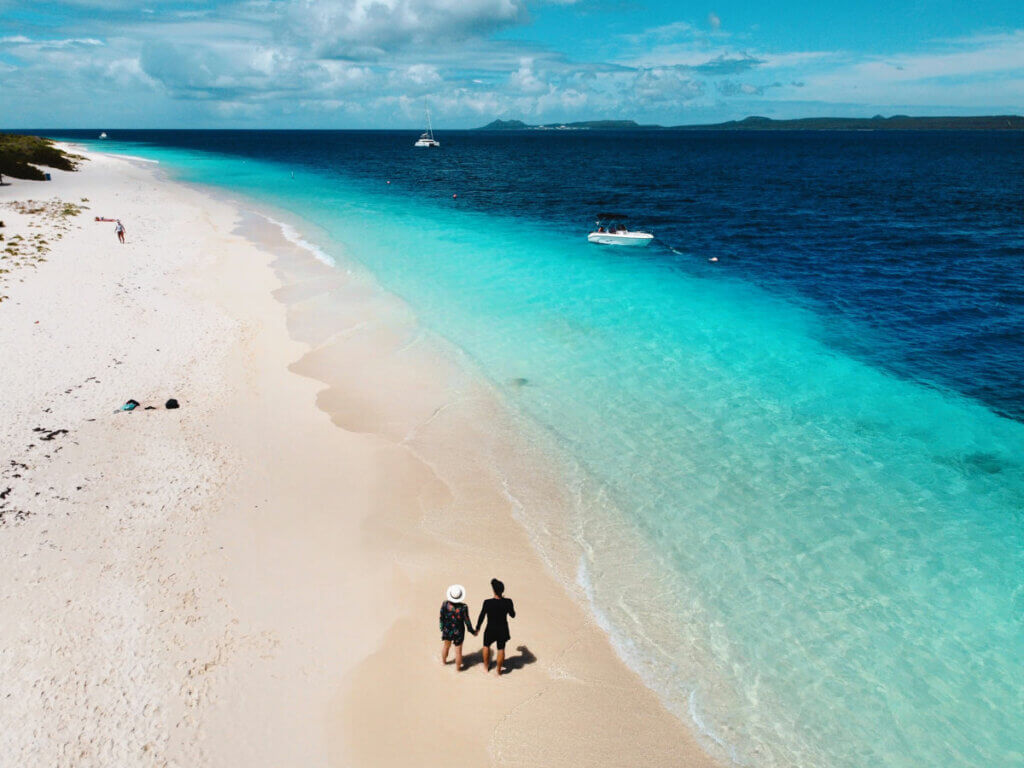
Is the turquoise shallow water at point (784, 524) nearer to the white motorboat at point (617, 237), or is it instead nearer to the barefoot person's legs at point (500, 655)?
the barefoot person's legs at point (500, 655)

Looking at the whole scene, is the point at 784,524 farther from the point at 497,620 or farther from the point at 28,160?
the point at 28,160

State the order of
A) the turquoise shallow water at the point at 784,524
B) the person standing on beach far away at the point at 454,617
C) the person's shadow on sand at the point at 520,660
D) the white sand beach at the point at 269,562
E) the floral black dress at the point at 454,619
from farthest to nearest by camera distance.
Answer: the person's shadow on sand at the point at 520,660, the turquoise shallow water at the point at 784,524, the floral black dress at the point at 454,619, the person standing on beach far away at the point at 454,617, the white sand beach at the point at 269,562

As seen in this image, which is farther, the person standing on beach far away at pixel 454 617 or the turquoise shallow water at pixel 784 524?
the turquoise shallow water at pixel 784 524

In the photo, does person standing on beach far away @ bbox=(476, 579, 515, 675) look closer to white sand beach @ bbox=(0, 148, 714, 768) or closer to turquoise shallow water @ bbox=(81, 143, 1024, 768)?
white sand beach @ bbox=(0, 148, 714, 768)

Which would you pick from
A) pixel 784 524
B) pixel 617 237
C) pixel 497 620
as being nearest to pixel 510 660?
pixel 497 620

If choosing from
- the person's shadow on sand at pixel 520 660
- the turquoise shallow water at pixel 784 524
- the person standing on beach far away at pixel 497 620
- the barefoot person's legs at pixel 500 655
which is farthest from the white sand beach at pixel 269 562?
the turquoise shallow water at pixel 784 524

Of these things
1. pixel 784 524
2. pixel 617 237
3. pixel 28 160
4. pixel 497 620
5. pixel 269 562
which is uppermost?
pixel 28 160
